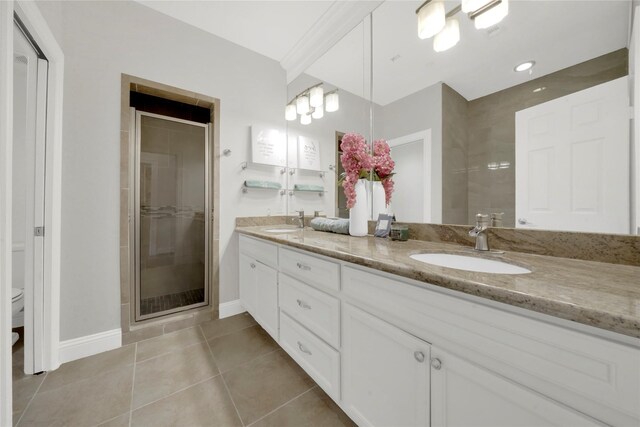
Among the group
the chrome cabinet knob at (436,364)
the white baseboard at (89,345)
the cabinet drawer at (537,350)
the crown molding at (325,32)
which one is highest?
the crown molding at (325,32)

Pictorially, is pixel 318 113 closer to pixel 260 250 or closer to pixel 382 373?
pixel 260 250

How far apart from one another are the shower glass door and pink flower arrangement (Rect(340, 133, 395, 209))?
1.41m

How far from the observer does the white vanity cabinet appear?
1541 mm

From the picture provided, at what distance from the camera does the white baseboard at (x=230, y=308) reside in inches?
84.6

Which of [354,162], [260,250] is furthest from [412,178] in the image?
[260,250]

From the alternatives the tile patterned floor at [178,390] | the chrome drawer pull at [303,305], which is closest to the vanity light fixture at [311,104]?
the chrome drawer pull at [303,305]

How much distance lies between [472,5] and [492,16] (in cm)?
13

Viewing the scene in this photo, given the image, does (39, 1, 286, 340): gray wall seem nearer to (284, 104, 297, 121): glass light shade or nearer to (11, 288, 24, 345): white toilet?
(11, 288, 24, 345): white toilet

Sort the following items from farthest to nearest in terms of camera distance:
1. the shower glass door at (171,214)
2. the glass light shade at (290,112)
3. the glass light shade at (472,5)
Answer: the glass light shade at (290,112) → the shower glass door at (171,214) → the glass light shade at (472,5)

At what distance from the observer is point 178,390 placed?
130 centimetres

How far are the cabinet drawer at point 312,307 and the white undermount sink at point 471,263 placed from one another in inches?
17.7

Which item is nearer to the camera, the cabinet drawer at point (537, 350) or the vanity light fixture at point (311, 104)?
the cabinet drawer at point (537, 350)

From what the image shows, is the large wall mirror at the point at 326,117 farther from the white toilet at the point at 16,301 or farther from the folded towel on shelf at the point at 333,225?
the white toilet at the point at 16,301

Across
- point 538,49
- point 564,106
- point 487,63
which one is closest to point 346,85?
point 487,63
